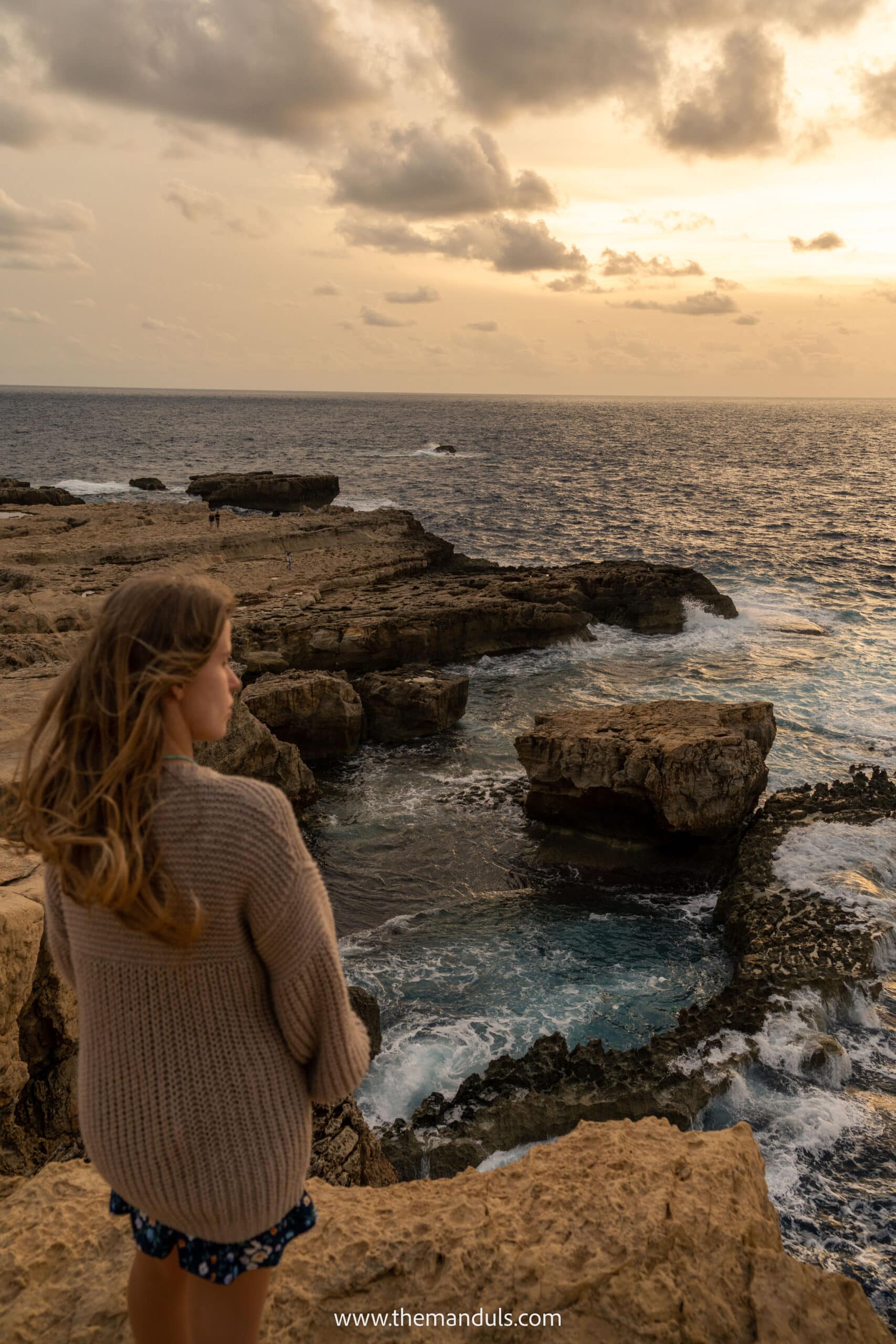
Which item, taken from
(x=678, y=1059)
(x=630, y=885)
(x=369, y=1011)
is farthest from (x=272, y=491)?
(x=678, y=1059)

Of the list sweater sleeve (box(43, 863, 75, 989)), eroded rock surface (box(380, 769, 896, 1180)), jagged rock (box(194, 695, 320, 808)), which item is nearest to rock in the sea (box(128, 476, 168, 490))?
jagged rock (box(194, 695, 320, 808))

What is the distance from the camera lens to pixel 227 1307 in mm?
2117

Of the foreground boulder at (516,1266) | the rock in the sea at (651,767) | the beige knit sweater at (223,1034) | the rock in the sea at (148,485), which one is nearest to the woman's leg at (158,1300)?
the beige knit sweater at (223,1034)

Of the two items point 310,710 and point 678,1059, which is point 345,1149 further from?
point 310,710

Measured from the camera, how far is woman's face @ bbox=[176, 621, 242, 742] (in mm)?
1934

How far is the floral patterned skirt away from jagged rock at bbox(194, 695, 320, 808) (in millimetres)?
8642

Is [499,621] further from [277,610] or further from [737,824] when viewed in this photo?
[737,824]

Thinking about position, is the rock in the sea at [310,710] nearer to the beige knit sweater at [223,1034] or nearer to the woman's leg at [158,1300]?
the woman's leg at [158,1300]

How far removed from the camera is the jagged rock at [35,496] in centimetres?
3934

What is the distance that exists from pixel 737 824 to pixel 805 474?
6811 cm

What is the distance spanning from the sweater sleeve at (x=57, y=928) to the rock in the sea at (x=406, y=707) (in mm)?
13967

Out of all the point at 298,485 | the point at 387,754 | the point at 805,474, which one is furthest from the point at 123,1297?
the point at 805,474

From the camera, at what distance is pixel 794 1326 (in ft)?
10.3

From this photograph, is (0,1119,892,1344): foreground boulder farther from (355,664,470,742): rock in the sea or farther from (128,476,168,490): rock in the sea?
(128,476,168,490): rock in the sea
